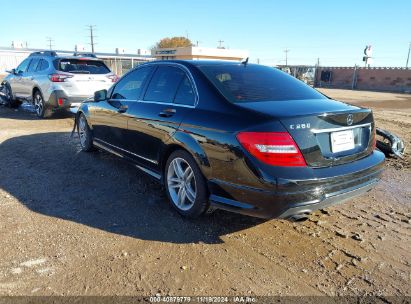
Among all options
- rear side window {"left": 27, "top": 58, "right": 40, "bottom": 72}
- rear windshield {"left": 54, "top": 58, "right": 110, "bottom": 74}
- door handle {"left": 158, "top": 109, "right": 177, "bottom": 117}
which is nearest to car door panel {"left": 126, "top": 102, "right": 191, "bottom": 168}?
door handle {"left": 158, "top": 109, "right": 177, "bottom": 117}

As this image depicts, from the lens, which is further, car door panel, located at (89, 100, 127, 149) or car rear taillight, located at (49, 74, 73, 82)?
car rear taillight, located at (49, 74, 73, 82)

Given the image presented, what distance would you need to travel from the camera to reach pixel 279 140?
281cm

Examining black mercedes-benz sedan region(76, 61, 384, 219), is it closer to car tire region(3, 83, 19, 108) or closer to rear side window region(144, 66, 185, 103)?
rear side window region(144, 66, 185, 103)

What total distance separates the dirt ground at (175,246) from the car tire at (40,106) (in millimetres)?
5182

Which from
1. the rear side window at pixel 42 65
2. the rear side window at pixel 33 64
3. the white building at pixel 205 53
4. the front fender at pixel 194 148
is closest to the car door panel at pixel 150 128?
the front fender at pixel 194 148

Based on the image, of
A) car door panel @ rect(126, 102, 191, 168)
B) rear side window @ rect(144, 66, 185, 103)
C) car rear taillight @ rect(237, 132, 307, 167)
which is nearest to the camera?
car rear taillight @ rect(237, 132, 307, 167)

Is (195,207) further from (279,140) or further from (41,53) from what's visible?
(41,53)

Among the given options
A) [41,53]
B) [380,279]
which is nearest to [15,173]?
[380,279]

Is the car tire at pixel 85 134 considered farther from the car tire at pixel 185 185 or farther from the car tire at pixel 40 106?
the car tire at pixel 40 106

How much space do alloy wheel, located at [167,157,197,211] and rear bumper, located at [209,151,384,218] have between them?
0.41 metres

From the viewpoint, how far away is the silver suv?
29.4 feet

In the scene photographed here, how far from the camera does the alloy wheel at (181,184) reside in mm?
3637

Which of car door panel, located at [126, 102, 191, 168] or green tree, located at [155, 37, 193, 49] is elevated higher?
green tree, located at [155, 37, 193, 49]

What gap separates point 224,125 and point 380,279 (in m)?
1.76
